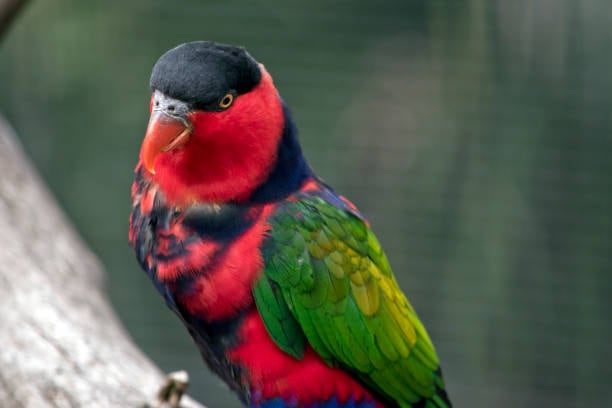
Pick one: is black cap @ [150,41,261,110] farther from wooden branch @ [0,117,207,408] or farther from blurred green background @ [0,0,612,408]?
blurred green background @ [0,0,612,408]

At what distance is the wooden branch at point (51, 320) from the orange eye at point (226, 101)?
0.59 metres

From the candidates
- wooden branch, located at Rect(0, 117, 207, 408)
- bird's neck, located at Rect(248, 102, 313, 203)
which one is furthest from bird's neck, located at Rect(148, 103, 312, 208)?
wooden branch, located at Rect(0, 117, 207, 408)

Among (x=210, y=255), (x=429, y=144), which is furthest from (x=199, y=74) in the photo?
(x=429, y=144)

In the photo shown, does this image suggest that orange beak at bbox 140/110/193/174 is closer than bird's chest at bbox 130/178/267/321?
Yes

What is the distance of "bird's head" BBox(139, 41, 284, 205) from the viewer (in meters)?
1.11

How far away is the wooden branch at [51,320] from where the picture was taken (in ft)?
4.63

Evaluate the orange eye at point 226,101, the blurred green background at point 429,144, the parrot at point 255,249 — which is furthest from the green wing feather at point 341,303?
the blurred green background at point 429,144

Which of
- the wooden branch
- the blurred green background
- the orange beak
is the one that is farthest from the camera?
the blurred green background

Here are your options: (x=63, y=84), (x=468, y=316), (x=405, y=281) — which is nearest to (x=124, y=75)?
(x=63, y=84)

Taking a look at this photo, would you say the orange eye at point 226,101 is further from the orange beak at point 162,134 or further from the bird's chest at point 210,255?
the bird's chest at point 210,255

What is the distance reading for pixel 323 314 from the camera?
128 centimetres

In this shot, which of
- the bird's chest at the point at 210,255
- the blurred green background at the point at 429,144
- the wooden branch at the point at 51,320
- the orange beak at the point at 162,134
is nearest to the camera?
the orange beak at the point at 162,134

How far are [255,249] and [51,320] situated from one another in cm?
54

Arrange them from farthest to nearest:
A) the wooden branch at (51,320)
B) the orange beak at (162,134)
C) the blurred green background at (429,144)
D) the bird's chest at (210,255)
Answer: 1. the blurred green background at (429,144)
2. the wooden branch at (51,320)
3. the bird's chest at (210,255)
4. the orange beak at (162,134)
